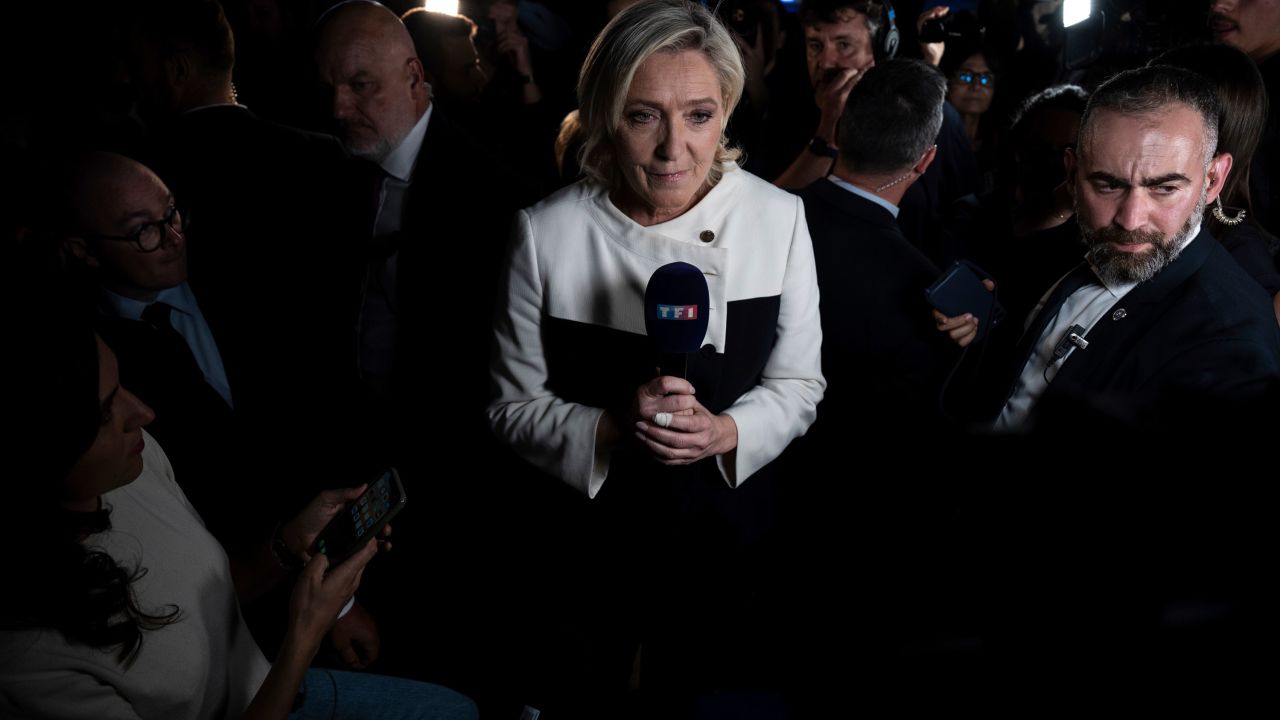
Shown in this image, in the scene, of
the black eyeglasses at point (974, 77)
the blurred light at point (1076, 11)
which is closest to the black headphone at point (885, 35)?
the blurred light at point (1076, 11)

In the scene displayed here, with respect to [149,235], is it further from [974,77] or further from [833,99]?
[974,77]

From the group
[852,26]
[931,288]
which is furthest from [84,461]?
[852,26]

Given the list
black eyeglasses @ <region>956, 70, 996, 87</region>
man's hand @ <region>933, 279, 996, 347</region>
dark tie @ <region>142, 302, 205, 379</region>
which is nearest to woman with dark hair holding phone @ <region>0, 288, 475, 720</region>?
dark tie @ <region>142, 302, 205, 379</region>

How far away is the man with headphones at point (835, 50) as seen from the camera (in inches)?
132

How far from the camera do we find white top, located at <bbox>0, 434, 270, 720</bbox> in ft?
3.88

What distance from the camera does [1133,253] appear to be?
1.76 metres

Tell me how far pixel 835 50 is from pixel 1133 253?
2.16 meters

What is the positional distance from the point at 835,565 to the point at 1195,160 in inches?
53.4

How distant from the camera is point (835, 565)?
7.94 feet

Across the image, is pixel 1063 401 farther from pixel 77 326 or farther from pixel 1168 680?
→ pixel 77 326

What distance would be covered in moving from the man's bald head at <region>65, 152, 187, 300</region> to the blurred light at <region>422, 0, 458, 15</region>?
2454mm

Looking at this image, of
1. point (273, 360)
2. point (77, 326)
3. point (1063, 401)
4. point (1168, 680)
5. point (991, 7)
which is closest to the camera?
point (1168, 680)

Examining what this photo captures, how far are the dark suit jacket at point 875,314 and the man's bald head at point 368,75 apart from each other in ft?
4.80

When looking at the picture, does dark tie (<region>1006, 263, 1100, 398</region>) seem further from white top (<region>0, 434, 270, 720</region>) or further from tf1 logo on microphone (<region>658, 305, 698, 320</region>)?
white top (<region>0, 434, 270, 720</region>)
